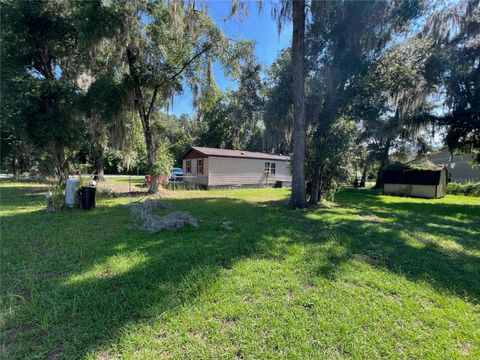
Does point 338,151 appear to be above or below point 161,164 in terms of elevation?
above

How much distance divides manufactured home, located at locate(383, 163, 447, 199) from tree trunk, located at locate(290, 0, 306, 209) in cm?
1068

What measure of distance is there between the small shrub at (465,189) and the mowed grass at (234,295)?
55.2 feet

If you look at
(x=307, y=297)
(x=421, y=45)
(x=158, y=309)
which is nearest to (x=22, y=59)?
(x=158, y=309)

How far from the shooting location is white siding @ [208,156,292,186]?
49.5 feet

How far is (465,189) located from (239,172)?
1683cm

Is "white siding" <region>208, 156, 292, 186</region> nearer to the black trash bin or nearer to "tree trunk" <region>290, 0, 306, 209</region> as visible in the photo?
"tree trunk" <region>290, 0, 306, 209</region>

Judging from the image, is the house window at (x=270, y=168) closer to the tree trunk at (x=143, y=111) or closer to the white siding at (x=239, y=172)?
the white siding at (x=239, y=172)

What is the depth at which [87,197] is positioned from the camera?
668 cm

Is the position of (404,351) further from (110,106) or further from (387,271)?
(110,106)

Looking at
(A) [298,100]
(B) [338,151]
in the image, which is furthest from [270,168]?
(A) [298,100]

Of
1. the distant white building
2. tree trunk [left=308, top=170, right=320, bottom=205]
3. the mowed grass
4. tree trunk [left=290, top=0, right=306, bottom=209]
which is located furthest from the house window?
the distant white building

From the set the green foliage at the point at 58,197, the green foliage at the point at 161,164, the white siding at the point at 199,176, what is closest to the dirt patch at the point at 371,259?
the green foliage at the point at 58,197

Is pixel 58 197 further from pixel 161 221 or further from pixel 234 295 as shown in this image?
pixel 234 295

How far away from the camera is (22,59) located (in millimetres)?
8812
